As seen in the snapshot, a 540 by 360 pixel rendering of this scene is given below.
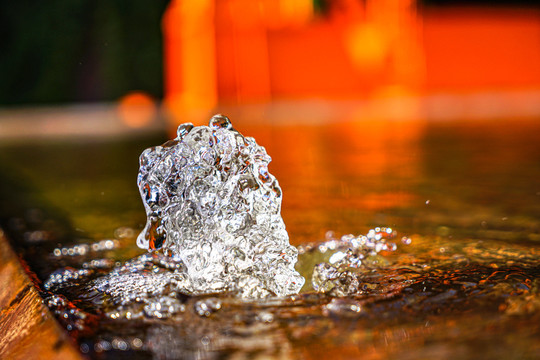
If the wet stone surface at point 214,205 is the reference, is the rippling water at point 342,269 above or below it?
below

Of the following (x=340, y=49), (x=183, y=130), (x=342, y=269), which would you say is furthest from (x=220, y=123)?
(x=340, y=49)

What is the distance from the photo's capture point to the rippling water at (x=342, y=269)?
0.59 metres

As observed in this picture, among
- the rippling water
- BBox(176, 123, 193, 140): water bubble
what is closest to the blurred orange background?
the rippling water

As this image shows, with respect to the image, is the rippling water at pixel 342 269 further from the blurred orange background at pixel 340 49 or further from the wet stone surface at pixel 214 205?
the blurred orange background at pixel 340 49

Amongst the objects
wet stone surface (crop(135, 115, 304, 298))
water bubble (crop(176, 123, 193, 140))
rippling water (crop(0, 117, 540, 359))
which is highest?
water bubble (crop(176, 123, 193, 140))

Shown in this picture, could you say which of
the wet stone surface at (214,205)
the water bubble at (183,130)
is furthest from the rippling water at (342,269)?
the water bubble at (183,130)

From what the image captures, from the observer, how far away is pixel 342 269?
892 mm

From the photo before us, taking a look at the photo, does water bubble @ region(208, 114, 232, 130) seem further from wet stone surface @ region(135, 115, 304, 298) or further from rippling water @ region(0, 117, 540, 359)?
rippling water @ region(0, 117, 540, 359)

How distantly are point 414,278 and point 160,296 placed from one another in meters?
0.29

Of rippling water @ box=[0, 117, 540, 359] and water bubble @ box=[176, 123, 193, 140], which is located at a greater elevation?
water bubble @ box=[176, 123, 193, 140]

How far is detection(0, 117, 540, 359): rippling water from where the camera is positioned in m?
0.59

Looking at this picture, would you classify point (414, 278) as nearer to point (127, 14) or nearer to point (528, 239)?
point (528, 239)

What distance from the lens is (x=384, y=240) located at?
44.9 inches

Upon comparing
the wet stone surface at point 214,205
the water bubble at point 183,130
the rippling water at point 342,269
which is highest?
the water bubble at point 183,130
